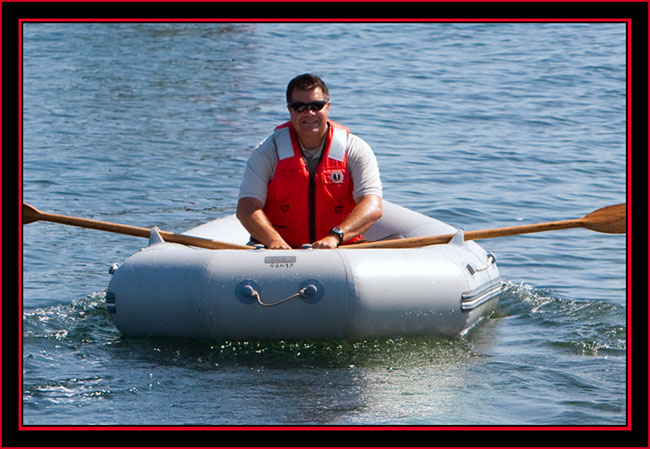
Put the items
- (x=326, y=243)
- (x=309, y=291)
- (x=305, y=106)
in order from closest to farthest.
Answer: (x=309, y=291)
(x=326, y=243)
(x=305, y=106)

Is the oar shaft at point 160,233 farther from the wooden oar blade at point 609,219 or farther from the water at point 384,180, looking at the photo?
the wooden oar blade at point 609,219

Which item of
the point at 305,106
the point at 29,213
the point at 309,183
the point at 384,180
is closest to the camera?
the point at 305,106

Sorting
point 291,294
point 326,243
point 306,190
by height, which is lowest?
point 291,294

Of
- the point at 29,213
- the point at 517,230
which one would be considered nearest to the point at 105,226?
the point at 29,213

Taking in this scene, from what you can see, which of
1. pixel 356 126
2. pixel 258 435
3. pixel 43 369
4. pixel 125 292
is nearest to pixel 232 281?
pixel 125 292

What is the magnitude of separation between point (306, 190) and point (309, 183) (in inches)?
1.5

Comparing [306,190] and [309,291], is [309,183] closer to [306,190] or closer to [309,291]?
[306,190]

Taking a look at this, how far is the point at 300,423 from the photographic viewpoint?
13.4 ft

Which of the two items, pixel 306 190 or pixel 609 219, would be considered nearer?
pixel 306 190

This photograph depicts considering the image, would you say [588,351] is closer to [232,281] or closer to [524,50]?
[232,281]

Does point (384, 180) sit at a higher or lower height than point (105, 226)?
higher

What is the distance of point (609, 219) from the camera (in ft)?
18.3

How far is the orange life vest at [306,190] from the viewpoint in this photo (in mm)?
5395

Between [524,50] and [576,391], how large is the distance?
11.2 meters
